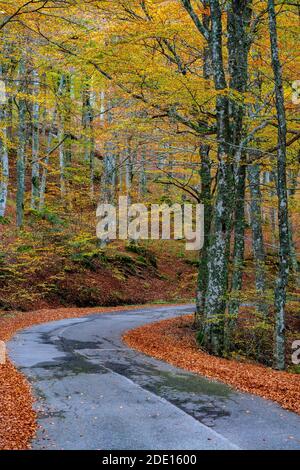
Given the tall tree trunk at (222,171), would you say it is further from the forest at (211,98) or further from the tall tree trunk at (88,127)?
the tall tree trunk at (88,127)

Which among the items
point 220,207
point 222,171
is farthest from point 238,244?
point 222,171

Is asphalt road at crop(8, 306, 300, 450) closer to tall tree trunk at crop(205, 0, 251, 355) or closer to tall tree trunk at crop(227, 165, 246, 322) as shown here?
tall tree trunk at crop(205, 0, 251, 355)

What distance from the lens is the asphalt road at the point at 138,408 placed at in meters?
5.36

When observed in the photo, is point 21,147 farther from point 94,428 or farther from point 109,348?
point 94,428

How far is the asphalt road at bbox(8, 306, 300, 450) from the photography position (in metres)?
5.36

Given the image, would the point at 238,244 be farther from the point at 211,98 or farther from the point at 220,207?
the point at 211,98

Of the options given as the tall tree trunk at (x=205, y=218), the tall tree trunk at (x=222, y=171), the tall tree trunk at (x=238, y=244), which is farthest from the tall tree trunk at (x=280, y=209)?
the tall tree trunk at (x=205, y=218)

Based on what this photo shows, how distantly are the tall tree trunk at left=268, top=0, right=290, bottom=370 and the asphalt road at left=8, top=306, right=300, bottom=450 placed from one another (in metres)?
3.30

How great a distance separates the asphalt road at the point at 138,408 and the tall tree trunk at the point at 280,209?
3297 mm

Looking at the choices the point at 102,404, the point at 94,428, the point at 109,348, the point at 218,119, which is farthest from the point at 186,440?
the point at 218,119

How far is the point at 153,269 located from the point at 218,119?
19.5m

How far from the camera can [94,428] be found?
18.9ft

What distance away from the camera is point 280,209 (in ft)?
35.9

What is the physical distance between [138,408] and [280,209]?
648cm
